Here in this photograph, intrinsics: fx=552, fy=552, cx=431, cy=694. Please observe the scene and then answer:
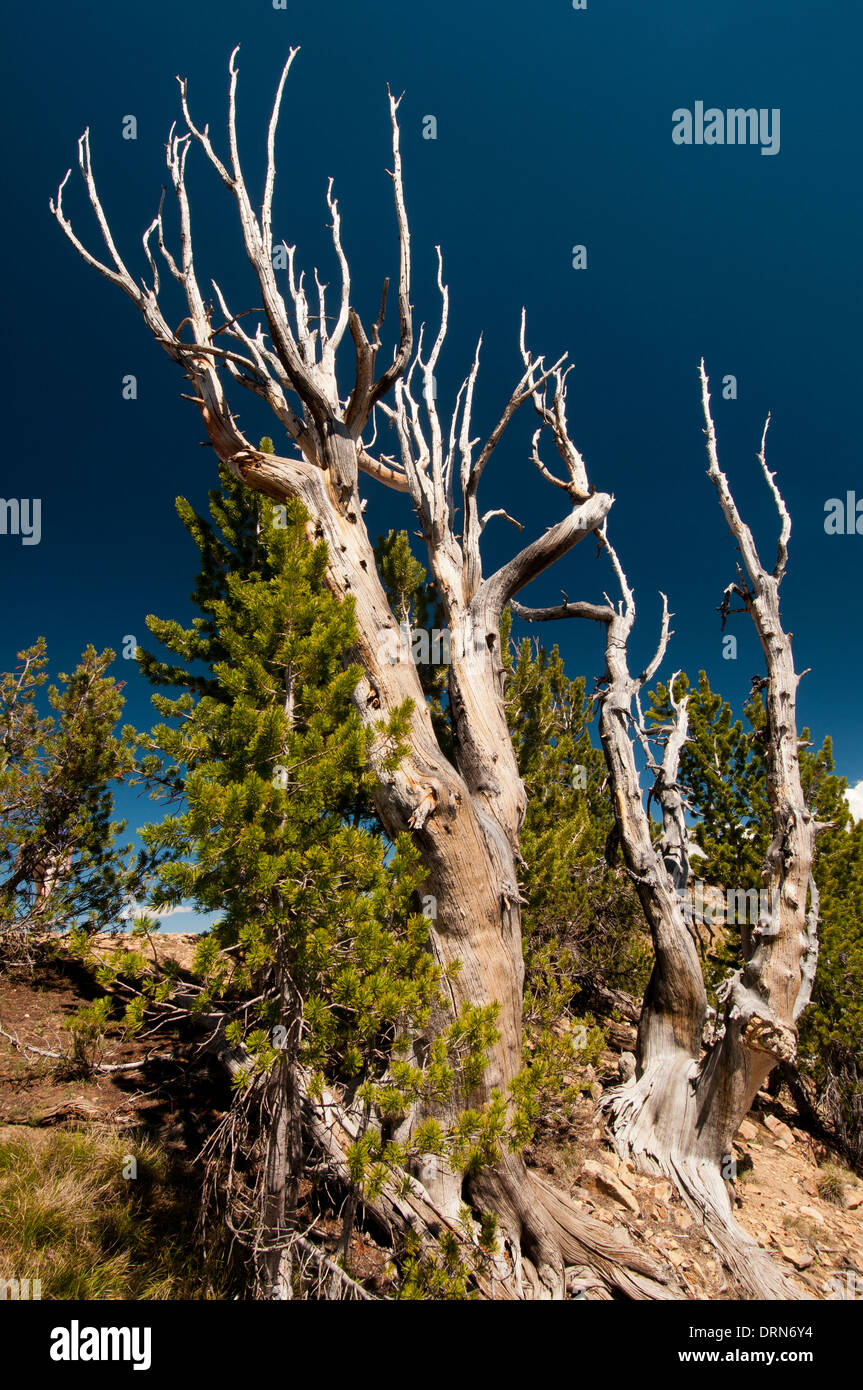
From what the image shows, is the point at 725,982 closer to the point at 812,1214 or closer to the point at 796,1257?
the point at 796,1257

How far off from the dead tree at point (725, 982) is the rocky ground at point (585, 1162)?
10.2 inches

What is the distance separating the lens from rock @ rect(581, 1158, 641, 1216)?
4504 mm

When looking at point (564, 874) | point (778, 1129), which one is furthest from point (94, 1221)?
point (778, 1129)

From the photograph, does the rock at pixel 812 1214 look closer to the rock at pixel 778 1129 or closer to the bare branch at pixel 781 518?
the rock at pixel 778 1129

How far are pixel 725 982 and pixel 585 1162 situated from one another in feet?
6.62

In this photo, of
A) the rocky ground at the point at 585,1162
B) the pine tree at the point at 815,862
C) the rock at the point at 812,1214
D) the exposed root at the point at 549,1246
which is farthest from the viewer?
the pine tree at the point at 815,862

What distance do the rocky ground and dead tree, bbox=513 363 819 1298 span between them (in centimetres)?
26

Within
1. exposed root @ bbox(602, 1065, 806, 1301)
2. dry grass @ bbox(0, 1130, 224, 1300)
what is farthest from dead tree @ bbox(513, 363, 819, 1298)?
dry grass @ bbox(0, 1130, 224, 1300)

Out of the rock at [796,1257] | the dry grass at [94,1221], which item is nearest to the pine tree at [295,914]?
the dry grass at [94,1221]

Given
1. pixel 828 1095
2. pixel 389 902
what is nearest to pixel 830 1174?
pixel 828 1095

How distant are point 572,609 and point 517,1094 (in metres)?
5.67

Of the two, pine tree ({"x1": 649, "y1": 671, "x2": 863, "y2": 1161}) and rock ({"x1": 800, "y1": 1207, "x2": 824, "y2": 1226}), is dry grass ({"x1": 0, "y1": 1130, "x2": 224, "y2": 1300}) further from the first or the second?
pine tree ({"x1": 649, "y1": 671, "x2": 863, "y2": 1161})

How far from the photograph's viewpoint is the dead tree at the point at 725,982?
4.77 metres
